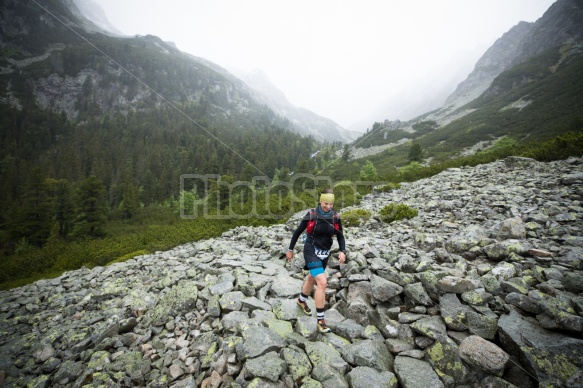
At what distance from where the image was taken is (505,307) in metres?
3.87

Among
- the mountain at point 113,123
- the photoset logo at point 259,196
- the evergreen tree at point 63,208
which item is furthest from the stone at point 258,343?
the evergreen tree at point 63,208

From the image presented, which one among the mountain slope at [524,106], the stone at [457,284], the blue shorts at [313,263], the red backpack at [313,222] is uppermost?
the mountain slope at [524,106]

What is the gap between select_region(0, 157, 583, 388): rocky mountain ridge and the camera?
3.28 meters

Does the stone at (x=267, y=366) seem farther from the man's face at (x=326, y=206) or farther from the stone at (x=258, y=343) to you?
the man's face at (x=326, y=206)

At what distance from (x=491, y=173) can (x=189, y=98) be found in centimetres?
18537

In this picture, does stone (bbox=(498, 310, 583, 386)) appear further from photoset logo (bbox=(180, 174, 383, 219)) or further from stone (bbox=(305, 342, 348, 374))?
photoset logo (bbox=(180, 174, 383, 219))

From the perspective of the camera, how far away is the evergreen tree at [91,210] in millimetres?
31547

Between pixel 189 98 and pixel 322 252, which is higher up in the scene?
pixel 189 98

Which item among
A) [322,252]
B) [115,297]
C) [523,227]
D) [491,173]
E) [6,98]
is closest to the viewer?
[322,252]

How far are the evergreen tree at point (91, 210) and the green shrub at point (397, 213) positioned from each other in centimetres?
3822

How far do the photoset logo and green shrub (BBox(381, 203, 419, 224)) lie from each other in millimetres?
3986

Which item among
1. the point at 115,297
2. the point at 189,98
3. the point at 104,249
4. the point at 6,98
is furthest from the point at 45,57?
the point at 115,297

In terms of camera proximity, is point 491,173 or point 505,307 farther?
point 491,173

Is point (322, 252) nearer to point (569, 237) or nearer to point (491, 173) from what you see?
point (569, 237)
